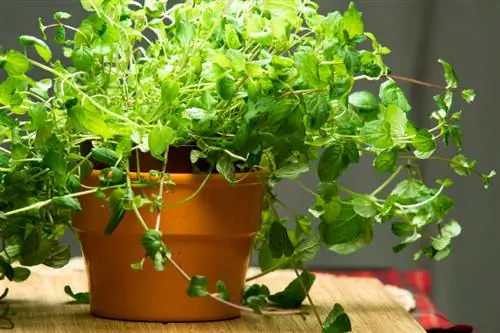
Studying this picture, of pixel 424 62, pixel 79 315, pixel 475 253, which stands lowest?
pixel 475 253

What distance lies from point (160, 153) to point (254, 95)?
0.31 feet

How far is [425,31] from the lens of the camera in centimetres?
279

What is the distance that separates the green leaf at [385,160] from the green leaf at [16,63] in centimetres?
31

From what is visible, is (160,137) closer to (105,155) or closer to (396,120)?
(105,155)

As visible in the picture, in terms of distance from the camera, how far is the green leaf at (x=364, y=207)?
873 millimetres

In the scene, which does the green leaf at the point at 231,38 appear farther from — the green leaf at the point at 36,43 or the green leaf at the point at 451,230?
the green leaf at the point at 451,230

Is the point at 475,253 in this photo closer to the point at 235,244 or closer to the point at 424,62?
the point at 424,62

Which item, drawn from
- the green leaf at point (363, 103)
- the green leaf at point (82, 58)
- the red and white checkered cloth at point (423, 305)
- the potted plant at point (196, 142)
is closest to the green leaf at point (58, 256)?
the potted plant at point (196, 142)

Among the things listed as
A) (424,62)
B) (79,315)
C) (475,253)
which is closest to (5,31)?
(424,62)

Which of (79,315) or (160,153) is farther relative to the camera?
(79,315)

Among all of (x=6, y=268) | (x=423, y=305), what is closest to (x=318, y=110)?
(x=6, y=268)

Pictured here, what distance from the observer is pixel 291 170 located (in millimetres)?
871

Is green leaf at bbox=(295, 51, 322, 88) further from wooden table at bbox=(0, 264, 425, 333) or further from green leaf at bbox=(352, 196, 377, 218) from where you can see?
wooden table at bbox=(0, 264, 425, 333)

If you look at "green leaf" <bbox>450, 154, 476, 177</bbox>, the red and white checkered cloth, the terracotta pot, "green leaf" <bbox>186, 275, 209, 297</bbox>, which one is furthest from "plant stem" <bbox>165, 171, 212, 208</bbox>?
the red and white checkered cloth
